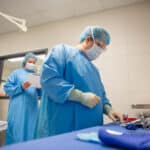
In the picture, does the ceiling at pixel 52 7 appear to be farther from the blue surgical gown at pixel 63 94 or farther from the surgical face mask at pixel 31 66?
the blue surgical gown at pixel 63 94

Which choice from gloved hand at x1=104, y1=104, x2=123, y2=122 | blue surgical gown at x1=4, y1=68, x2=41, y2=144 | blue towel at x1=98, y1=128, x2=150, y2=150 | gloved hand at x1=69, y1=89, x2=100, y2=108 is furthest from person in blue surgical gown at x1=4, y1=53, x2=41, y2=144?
blue towel at x1=98, y1=128, x2=150, y2=150

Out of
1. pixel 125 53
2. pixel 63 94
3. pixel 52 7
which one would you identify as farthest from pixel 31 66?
pixel 63 94

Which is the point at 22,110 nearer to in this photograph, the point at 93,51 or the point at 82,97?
the point at 93,51

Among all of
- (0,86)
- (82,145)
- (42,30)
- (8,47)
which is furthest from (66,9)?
(82,145)

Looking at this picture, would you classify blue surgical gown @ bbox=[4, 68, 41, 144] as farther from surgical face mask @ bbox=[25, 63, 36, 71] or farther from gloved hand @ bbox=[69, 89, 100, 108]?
gloved hand @ bbox=[69, 89, 100, 108]

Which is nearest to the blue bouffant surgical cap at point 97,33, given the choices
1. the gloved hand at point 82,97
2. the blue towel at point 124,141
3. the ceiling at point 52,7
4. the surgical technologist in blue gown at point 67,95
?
the surgical technologist in blue gown at point 67,95

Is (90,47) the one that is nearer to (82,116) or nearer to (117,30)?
(82,116)

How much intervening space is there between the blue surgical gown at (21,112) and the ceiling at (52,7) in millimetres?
949

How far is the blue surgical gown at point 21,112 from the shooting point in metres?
2.61

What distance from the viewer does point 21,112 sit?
8.65 ft

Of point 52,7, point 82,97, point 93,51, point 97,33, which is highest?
point 52,7

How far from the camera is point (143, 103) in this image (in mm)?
2670

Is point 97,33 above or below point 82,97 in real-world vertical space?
above

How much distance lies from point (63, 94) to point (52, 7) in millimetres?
1983
